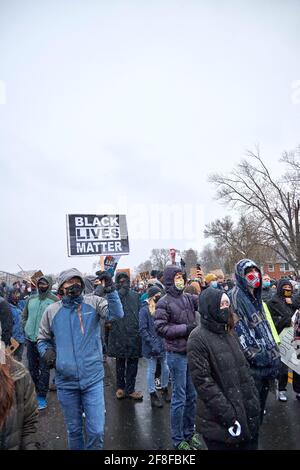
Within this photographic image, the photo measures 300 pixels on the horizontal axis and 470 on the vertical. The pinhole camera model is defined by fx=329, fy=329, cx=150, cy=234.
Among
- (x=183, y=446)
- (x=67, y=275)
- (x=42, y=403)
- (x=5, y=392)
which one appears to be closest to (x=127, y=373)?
(x=42, y=403)

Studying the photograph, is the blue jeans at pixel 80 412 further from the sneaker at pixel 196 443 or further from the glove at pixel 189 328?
the glove at pixel 189 328

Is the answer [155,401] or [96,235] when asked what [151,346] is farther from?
[96,235]

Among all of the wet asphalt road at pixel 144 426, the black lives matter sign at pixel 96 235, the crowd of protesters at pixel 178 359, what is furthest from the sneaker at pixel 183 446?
the black lives matter sign at pixel 96 235

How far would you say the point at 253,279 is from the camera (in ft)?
12.0

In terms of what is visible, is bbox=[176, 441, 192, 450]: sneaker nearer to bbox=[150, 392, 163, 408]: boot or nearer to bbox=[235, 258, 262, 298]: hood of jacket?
bbox=[150, 392, 163, 408]: boot

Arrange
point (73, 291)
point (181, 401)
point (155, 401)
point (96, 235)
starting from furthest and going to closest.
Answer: point (96, 235) → point (155, 401) → point (181, 401) → point (73, 291)

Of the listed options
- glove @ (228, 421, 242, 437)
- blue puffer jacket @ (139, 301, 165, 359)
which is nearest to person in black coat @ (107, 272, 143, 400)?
blue puffer jacket @ (139, 301, 165, 359)

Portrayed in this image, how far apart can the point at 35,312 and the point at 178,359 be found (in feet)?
9.43

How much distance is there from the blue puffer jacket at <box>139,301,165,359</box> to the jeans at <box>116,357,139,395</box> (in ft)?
1.10

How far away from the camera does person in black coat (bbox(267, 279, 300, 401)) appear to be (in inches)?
202

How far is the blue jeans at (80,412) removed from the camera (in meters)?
3.17

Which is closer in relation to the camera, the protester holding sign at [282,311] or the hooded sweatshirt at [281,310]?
the protester holding sign at [282,311]

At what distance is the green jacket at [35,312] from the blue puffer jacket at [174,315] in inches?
93.6
